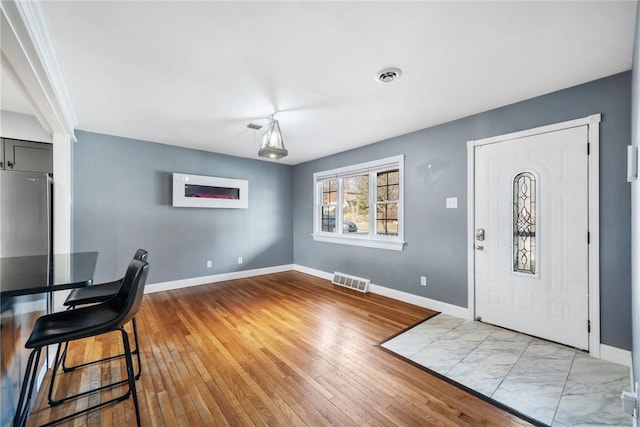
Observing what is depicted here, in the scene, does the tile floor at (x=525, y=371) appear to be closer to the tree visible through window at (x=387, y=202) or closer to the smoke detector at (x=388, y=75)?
the tree visible through window at (x=387, y=202)

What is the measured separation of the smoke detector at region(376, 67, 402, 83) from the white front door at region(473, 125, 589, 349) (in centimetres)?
151

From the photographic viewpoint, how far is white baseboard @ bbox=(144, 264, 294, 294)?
14.0 ft

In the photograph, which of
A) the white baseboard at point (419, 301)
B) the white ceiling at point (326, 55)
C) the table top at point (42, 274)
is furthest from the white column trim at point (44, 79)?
Answer: the white baseboard at point (419, 301)

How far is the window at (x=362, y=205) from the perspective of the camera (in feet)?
13.3

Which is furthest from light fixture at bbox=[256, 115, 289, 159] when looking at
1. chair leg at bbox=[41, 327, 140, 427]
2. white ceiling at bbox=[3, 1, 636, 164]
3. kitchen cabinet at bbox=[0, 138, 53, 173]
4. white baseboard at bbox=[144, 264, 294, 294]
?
white baseboard at bbox=[144, 264, 294, 294]

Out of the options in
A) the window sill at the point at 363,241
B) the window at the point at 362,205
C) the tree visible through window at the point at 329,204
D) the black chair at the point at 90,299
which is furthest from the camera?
the tree visible through window at the point at 329,204

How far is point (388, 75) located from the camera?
2.24 meters

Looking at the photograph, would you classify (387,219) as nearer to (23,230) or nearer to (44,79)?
(44,79)

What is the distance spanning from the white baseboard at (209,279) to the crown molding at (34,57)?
270 cm

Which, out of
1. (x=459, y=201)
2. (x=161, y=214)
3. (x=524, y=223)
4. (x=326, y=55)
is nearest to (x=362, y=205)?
(x=459, y=201)

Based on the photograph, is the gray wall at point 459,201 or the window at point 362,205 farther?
the window at point 362,205

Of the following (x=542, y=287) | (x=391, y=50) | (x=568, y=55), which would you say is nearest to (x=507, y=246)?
(x=542, y=287)

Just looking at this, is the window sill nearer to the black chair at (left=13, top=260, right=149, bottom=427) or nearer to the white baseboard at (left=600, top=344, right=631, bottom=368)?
the white baseboard at (left=600, top=344, right=631, bottom=368)

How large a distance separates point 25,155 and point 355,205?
4430 mm
